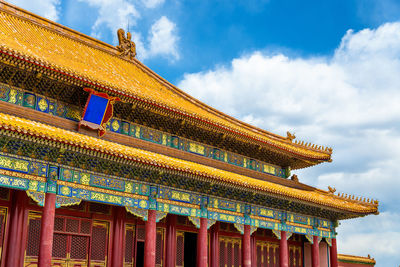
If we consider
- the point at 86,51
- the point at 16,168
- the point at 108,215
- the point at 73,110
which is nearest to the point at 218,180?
the point at 108,215

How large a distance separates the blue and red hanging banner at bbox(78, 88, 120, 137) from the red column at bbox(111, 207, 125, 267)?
297 centimetres

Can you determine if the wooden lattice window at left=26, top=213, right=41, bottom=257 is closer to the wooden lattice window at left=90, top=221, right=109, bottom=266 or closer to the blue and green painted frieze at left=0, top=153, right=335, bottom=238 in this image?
the blue and green painted frieze at left=0, top=153, right=335, bottom=238

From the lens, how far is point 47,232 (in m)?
12.6

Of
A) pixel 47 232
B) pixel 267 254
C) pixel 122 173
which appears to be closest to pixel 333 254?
pixel 267 254

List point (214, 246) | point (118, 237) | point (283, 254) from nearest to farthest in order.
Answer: point (118, 237), point (214, 246), point (283, 254)

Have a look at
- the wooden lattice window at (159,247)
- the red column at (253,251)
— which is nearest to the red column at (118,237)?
the wooden lattice window at (159,247)

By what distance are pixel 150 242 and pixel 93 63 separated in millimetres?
8368

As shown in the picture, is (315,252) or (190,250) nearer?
(190,250)

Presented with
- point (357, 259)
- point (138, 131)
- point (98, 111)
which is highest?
point (98, 111)

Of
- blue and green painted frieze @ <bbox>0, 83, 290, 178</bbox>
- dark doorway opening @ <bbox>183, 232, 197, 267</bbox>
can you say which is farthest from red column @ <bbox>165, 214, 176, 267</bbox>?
blue and green painted frieze @ <bbox>0, 83, 290, 178</bbox>

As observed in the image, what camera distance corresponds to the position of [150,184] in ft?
50.8

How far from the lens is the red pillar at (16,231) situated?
12967mm

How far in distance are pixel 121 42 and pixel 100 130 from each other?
26.8ft

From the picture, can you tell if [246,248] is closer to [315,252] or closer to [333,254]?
[315,252]
